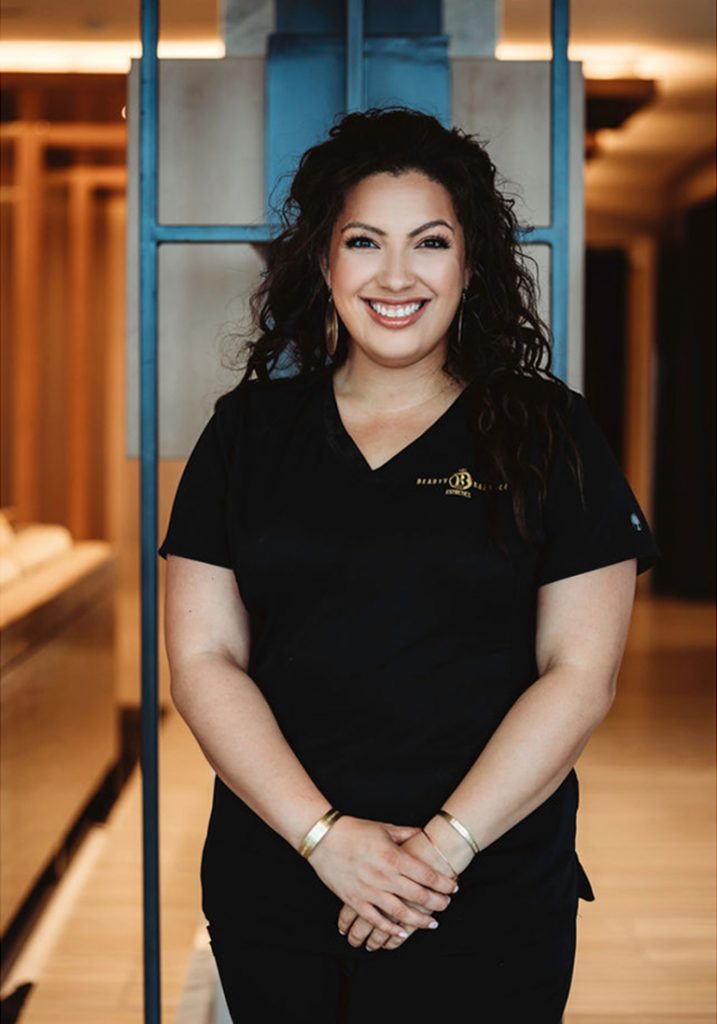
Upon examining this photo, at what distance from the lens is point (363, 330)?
1.25m

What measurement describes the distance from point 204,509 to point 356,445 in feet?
0.50

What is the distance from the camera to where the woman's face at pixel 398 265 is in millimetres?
1240

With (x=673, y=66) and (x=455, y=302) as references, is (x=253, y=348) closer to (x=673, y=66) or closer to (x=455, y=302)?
(x=455, y=302)

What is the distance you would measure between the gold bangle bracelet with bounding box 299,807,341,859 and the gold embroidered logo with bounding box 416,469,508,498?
300 mm

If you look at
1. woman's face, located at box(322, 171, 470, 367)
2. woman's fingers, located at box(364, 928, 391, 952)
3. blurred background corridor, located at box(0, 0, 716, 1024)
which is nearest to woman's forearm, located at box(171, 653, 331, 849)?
woman's fingers, located at box(364, 928, 391, 952)

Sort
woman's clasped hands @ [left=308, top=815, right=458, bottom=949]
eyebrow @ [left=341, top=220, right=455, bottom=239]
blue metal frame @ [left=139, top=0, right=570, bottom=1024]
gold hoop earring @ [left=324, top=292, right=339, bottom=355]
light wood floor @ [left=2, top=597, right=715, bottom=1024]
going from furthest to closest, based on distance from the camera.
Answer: light wood floor @ [left=2, top=597, right=715, bottom=1024], blue metal frame @ [left=139, top=0, right=570, bottom=1024], gold hoop earring @ [left=324, top=292, right=339, bottom=355], eyebrow @ [left=341, top=220, right=455, bottom=239], woman's clasped hands @ [left=308, top=815, right=458, bottom=949]

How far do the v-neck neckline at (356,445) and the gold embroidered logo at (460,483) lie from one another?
30 mm

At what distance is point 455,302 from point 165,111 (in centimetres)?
64

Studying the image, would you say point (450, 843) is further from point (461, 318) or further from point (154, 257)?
point (154, 257)

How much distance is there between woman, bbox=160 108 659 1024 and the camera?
3.84 feet

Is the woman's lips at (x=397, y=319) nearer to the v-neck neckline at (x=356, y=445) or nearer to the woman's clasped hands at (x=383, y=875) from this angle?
the v-neck neckline at (x=356, y=445)

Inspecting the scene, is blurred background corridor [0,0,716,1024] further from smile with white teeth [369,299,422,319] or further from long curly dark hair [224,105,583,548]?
smile with white teeth [369,299,422,319]

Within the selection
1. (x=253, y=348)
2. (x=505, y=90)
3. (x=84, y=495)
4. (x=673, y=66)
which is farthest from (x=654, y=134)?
(x=253, y=348)

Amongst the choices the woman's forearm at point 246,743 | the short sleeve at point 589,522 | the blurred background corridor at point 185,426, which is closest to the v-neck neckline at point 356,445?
the short sleeve at point 589,522
